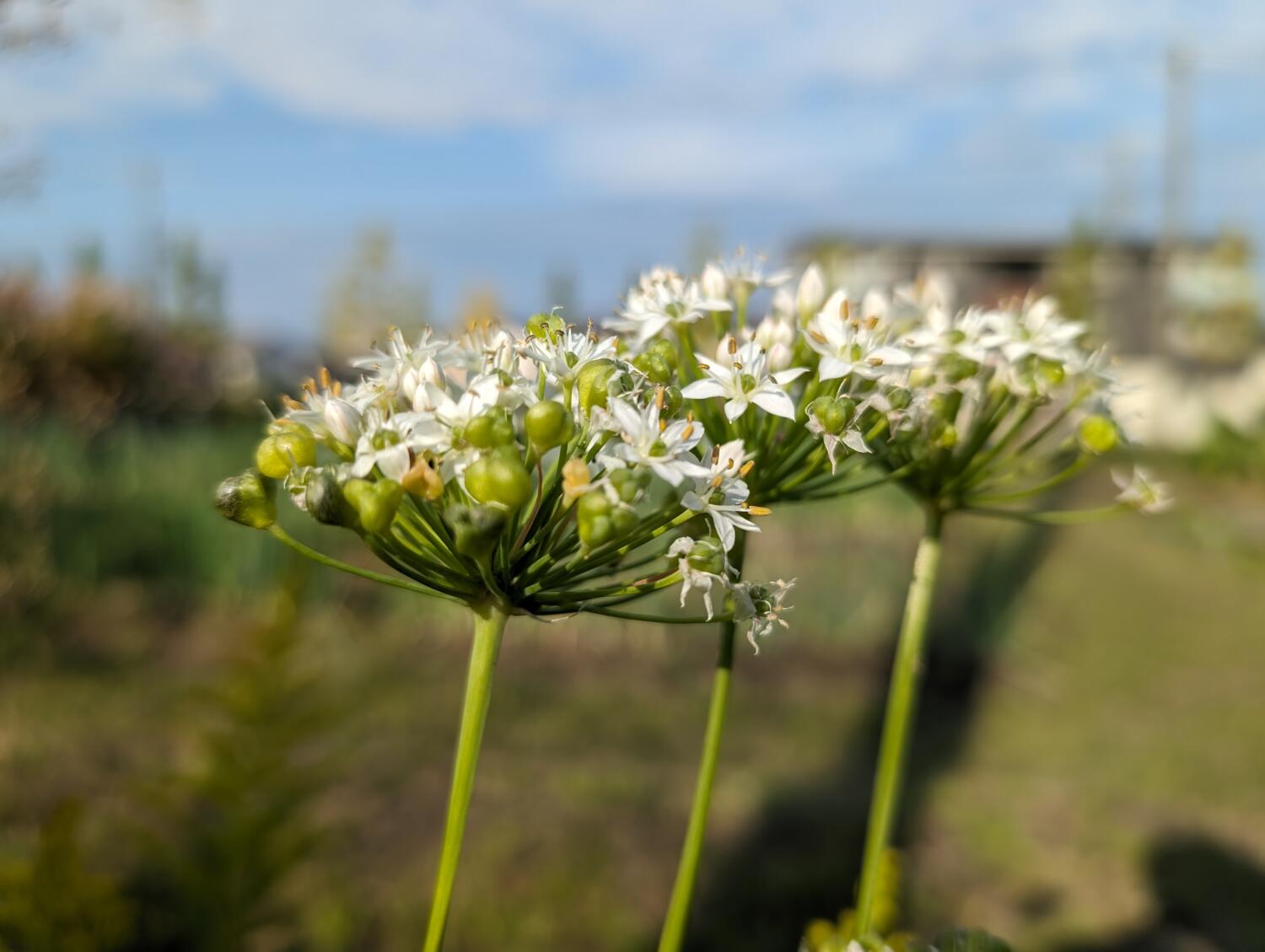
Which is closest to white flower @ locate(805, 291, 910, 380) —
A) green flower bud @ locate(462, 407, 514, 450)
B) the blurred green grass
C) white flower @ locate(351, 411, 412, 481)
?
green flower bud @ locate(462, 407, 514, 450)

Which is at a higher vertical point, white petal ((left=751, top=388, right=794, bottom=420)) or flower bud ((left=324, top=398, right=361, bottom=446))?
white petal ((left=751, top=388, right=794, bottom=420))

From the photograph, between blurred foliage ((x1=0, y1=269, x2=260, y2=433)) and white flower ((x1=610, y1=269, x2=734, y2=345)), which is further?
blurred foliage ((x1=0, y1=269, x2=260, y2=433))

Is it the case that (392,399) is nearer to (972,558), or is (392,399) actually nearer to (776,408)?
(776,408)

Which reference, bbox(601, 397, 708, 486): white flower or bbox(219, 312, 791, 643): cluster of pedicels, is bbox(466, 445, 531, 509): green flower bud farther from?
bbox(601, 397, 708, 486): white flower

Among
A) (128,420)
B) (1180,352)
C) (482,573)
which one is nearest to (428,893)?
(482,573)

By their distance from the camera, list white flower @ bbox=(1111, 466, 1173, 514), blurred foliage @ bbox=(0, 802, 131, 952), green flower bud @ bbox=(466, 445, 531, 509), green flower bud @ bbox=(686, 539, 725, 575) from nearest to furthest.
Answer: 1. green flower bud @ bbox=(466, 445, 531, 509)
2. green flower bud @ bbox=(686, 539, 725, 575)
3. white flower @ bbox=(1111, 466, 1173, 514)
4. blurred foliage @ bbox=(0, 802, 131, 952)

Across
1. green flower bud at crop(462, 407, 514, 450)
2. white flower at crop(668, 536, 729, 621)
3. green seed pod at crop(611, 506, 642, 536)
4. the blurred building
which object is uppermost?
the blurred building

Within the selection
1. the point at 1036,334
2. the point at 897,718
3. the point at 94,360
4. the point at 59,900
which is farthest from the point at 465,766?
the point at 94,360

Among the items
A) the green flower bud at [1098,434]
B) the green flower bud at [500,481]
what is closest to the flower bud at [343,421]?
the green flower bud at [500,481]
